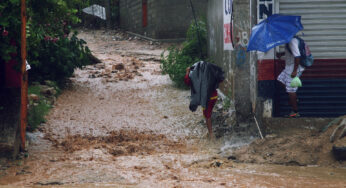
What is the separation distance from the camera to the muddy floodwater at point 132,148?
6.15 meters

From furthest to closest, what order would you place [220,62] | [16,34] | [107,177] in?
[220,62] → [16,34] → [107,177]

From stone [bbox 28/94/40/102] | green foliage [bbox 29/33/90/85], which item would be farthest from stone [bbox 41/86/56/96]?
stone [bbox 28/94/40/102]

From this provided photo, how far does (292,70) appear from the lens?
26.7 feet

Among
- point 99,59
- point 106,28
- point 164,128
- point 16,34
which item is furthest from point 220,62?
point 106,28

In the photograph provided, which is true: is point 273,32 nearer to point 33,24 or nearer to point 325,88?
point 325,88

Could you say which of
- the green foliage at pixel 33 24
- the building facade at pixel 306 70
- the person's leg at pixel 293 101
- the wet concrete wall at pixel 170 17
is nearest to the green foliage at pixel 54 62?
the green foliage at pixel 33 24

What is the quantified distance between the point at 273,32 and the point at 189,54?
17.6 ft

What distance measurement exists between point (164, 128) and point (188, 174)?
2.85 meters

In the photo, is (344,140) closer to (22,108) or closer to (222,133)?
(222,133)

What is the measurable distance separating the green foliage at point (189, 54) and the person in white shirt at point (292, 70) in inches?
167

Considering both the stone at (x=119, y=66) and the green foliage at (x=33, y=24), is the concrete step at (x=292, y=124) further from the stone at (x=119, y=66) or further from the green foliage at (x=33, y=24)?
the stone at (x=119, y=66)

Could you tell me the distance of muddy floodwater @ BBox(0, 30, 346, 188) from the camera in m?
6.15

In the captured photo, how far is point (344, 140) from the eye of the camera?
275 inches

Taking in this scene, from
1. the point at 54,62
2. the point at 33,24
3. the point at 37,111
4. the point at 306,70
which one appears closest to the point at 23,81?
the point at 33,24
